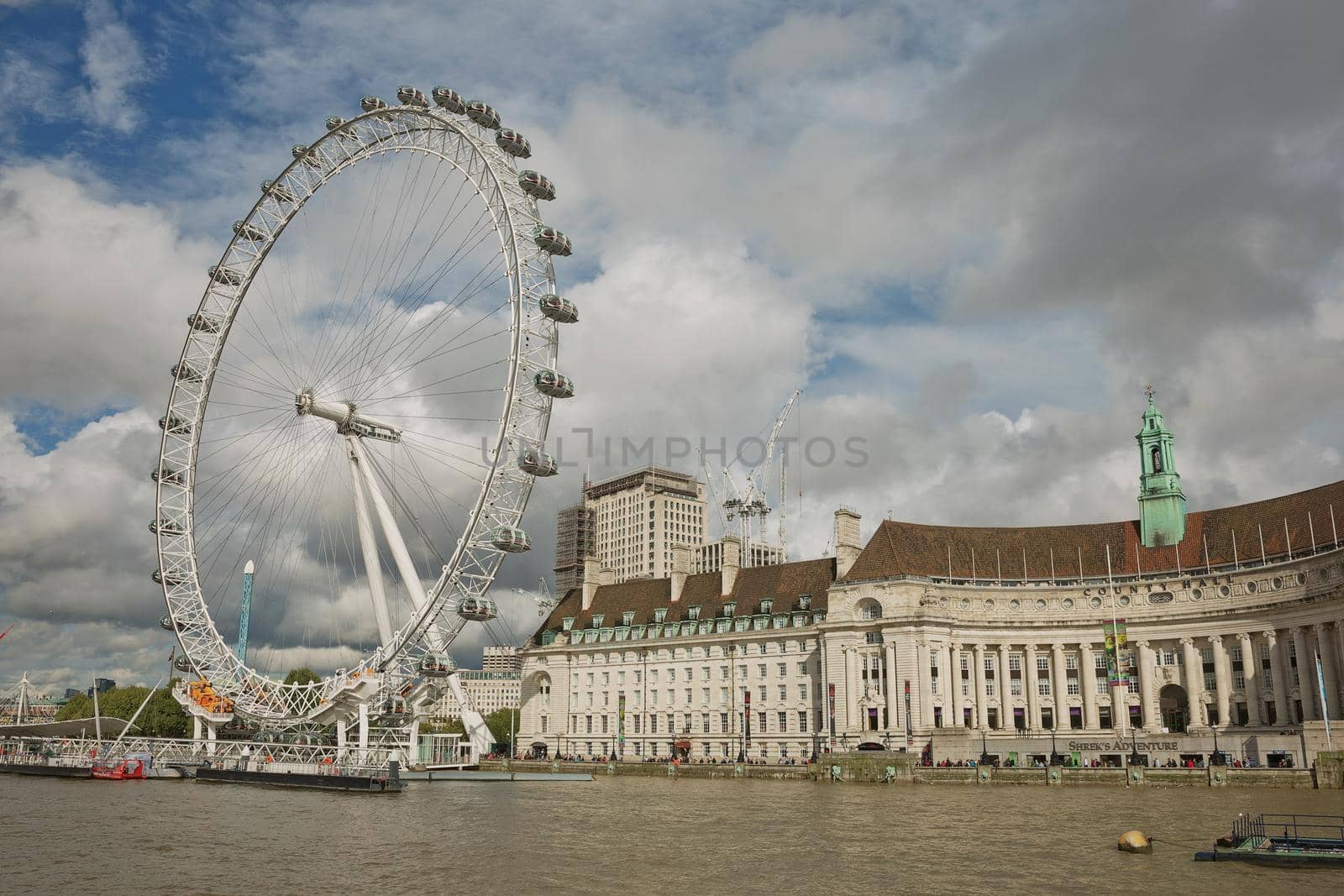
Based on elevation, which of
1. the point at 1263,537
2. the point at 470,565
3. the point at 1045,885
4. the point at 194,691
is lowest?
the point at 1045,885

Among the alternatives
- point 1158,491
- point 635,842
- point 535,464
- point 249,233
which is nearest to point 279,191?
point 249,233

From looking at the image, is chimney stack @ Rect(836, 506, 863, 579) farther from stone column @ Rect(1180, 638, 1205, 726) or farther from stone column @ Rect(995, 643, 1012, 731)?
stone column @ Rect(1180, 638, 1205, 726)

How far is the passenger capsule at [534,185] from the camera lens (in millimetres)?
73438

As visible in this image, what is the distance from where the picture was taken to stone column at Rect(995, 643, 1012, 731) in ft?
370

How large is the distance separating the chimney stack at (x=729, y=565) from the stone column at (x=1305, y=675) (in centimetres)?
5456

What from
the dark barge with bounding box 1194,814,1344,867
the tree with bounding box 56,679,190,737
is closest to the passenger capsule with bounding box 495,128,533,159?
the dark barge with bounding box 1194,814,1344,867

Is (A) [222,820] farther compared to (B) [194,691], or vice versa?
(B) [194,691]

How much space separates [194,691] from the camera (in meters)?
97.1

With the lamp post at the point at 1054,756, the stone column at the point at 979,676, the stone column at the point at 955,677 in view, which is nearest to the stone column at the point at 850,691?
the stone column at the point at 955,677

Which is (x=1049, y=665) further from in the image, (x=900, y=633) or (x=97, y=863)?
(x=97, y=863)

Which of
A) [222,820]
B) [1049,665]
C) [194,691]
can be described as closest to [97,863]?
[222,820]

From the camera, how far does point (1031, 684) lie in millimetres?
113375

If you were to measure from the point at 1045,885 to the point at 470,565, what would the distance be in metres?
47.1

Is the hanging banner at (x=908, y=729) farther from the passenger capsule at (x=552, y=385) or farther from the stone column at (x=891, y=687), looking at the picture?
the passenger capsule at (x=552, y=385)
